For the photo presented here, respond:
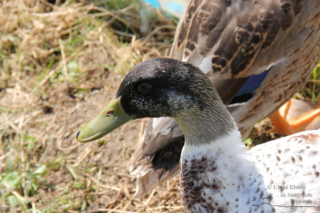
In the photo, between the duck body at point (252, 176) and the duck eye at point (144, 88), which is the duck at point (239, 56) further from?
the duck eye at point (144, 88)

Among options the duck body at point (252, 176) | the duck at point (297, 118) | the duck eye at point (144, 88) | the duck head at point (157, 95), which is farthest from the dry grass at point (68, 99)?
the duck eye at point (144, 88)

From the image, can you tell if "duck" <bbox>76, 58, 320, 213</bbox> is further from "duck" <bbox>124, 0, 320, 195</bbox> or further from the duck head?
"duck" <bbox>124, 0, 320, 195</bbox>

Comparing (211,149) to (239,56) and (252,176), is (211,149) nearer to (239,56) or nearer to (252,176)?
(252,176)

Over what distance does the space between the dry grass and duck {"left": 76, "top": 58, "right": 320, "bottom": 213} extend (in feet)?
2.68

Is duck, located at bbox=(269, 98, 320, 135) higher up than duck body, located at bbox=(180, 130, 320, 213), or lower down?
lower down

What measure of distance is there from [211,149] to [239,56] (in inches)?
23.2

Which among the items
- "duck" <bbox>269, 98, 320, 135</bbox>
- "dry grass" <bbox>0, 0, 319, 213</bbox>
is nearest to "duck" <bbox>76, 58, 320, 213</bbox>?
"dry grass" <bbox>0, 0, 319, 213</bbox>

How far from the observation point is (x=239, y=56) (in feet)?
6.15

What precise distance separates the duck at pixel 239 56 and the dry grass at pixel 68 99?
0.54 m

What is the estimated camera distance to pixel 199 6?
2055mm

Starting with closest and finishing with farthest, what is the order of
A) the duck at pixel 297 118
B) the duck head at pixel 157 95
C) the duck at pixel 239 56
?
1. the duck head at pixel 157 95
2. the duck at pixel 239 56
3. the duck at pixel 297 118

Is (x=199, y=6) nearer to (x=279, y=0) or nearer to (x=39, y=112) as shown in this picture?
(x=279, y=0)

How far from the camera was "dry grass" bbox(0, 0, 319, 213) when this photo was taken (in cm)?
239

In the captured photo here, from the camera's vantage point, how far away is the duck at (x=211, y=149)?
140cm
